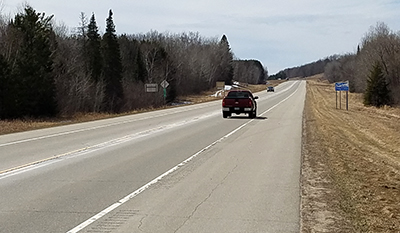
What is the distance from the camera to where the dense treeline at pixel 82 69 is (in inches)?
1597

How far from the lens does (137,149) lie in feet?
49.3

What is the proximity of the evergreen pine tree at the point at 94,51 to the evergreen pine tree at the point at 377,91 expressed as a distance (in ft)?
120

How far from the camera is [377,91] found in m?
59.9

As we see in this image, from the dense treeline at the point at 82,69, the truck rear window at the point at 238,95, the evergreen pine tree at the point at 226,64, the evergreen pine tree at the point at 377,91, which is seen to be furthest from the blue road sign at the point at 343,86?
the evergreen pine tree at the point at 226,64

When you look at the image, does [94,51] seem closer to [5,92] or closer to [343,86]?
[5,92]

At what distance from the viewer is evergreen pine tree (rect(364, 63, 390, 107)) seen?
59.6 m

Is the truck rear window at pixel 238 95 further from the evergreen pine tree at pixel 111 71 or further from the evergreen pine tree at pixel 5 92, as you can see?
the evergreen pine tree at pixel 111 71

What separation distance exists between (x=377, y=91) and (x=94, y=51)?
3908cm

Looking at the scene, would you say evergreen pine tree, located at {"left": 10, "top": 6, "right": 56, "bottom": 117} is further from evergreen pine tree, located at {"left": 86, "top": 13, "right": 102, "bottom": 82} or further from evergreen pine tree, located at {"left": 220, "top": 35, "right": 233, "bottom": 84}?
evergreen pine tree, located at {"left": 220, "top": 35, "right": 233, "bottom": 84}

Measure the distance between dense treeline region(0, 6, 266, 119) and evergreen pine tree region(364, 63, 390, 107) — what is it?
28.3 meters

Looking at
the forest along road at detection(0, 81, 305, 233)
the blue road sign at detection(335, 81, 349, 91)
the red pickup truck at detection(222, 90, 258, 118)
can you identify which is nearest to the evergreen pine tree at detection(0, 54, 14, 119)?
the red pickup truck at detection(222, 90, 258, 118)

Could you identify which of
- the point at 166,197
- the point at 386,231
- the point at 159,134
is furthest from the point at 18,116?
the point at 386,231

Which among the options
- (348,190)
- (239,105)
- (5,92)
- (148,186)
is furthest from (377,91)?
(148,186)

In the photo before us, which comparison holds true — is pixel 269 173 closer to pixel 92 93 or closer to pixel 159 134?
pixel 159 134
